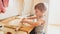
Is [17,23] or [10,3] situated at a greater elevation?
[10,3]

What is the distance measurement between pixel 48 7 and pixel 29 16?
5.1 inches

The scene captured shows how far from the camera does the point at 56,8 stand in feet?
2.68

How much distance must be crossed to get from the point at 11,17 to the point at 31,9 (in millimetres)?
138

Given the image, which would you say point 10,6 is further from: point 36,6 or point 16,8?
point 36,6

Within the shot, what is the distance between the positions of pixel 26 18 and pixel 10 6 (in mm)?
129

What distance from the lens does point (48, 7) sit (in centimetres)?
79

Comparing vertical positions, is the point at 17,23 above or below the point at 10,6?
below

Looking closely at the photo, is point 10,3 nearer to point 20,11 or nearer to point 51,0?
point 20,11

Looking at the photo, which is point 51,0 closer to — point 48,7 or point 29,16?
point 48,7

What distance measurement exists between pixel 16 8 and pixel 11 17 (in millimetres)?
65

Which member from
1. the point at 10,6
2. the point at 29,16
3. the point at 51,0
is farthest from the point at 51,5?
the point at 10,6

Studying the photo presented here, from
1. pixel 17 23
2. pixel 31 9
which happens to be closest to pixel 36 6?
pixel 31 9

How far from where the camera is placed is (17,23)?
0.81 metres

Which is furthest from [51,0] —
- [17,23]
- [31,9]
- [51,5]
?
[17,23]
